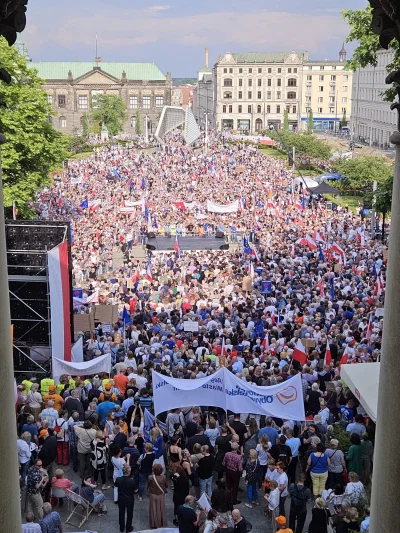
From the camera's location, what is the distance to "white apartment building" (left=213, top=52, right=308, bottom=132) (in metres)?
152

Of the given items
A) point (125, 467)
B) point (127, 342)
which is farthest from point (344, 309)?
point (125, 467)

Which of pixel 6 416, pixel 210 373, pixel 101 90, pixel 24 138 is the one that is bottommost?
pixel 210 373

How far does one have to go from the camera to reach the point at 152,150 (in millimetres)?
96812

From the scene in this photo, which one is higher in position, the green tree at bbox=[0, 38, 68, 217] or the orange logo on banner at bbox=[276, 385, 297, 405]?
the green tree at bbox=[0, 38, 68, 217]

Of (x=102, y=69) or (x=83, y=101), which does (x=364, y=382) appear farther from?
(x=102, y=69)

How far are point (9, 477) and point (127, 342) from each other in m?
14.7

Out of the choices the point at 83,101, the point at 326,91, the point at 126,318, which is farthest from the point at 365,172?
the point at 326,91

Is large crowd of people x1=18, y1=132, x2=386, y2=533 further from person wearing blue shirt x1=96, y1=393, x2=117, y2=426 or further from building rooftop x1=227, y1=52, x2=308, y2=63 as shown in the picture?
building rooftop x1=227, y1=52, x2=308, y2=63

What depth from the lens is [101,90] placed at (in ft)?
449

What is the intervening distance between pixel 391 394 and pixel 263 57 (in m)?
156

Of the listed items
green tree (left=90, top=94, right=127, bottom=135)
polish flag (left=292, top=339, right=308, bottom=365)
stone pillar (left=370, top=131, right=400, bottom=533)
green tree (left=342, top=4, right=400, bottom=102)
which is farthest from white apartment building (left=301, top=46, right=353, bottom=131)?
stone pillar (left=370, top=131, right=400, bottom=533)

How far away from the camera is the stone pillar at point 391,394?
15.3 ft

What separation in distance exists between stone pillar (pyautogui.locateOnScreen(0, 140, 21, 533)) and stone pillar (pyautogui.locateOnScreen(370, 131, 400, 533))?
2.36m

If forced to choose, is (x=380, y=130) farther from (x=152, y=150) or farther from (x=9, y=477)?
(x=9, y=477)
